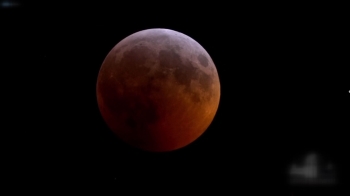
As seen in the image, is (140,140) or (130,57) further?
(140,140)

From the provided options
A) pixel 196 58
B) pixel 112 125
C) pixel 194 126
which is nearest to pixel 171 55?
pixel 196 58

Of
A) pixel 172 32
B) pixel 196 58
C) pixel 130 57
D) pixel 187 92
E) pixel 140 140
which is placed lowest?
pixel 140 140

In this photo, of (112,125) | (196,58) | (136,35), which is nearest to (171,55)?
(196,58)

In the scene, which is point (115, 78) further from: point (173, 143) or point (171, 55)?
point (173, 143)

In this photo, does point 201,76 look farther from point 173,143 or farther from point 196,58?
point 173,143

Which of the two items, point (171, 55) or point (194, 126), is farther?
point (194, 126)

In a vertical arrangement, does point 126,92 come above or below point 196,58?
below
